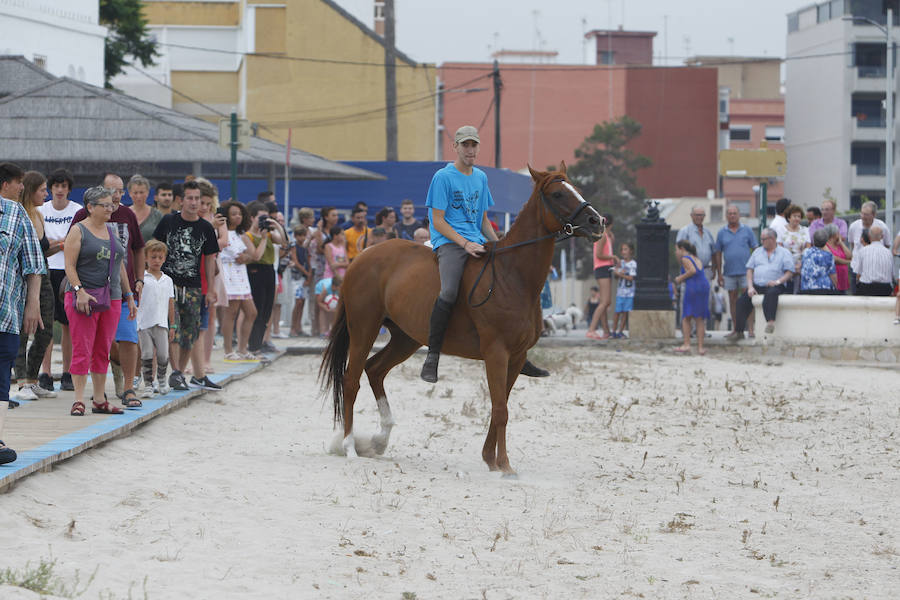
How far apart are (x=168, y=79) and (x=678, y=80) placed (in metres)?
32.4

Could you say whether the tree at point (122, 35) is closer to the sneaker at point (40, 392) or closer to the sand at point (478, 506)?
the sand at point (478, 506)

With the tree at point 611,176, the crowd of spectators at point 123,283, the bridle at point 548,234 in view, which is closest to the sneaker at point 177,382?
the crowd of spectators at point 123,283

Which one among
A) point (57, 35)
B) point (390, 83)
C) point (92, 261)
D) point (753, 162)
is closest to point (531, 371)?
point (92, 261)

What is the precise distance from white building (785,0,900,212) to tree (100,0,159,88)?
38.8m

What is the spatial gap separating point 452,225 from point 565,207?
948 millimetres

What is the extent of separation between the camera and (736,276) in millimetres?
19859

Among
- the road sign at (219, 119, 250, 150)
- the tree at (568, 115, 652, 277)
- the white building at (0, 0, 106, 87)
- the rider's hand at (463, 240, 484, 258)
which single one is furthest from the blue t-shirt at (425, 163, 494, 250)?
the tree at (568, 115, 652, 277)

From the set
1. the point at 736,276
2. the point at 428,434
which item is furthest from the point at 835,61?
the point at 428,434

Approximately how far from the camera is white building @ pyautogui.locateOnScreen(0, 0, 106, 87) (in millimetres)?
38062

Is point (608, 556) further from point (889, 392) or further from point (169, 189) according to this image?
point (889, 392)

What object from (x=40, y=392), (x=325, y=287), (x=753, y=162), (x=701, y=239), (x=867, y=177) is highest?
(x=867, y=177)

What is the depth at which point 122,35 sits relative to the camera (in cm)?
5056

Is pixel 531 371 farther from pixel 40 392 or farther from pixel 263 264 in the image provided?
pixel 263 264

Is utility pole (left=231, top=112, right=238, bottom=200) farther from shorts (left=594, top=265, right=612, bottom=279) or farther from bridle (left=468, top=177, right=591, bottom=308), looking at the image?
bridle (left=468, top=177, right=591, bottom=308)
